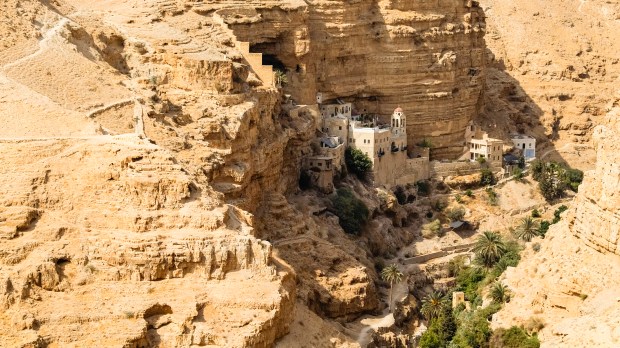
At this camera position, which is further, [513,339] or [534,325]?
[513,339]

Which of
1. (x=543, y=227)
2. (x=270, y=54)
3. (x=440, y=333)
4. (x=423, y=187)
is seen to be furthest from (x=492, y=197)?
(x=440, y=333)

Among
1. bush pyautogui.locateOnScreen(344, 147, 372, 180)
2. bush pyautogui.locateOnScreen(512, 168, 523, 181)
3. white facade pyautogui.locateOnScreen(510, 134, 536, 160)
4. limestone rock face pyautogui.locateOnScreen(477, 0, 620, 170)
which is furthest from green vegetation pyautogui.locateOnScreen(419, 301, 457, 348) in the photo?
limestone rock face pyautogui.locateOnScreen(477, 0, 620, 170)

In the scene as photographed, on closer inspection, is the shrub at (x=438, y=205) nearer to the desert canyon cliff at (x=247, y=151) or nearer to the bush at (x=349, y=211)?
the desert canyon cliff at (x=247, y=151)

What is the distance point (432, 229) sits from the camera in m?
72.6

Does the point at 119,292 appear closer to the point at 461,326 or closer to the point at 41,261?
the point at 41,261

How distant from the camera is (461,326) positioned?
5306 cm

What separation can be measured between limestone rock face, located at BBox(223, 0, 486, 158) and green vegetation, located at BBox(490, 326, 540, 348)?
28.0 metres

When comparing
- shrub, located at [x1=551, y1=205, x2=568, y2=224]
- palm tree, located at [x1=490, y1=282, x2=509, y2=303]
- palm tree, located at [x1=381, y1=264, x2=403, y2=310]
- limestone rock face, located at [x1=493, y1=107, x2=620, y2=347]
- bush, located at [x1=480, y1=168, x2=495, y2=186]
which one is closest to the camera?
limestone rock face, located at [x1=493, y1=107, x2=620, y2=347]

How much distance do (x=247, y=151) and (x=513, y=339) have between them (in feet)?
58.7

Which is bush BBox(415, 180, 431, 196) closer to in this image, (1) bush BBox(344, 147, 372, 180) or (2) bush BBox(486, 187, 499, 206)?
(2) bush BBox(486, 187, 499, 206)

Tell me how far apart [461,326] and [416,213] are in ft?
70.6

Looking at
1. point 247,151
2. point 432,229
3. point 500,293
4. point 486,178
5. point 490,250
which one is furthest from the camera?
point 486,178

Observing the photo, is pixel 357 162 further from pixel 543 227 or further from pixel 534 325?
pixel 534 325

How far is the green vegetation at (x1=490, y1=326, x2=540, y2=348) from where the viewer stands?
150ft
